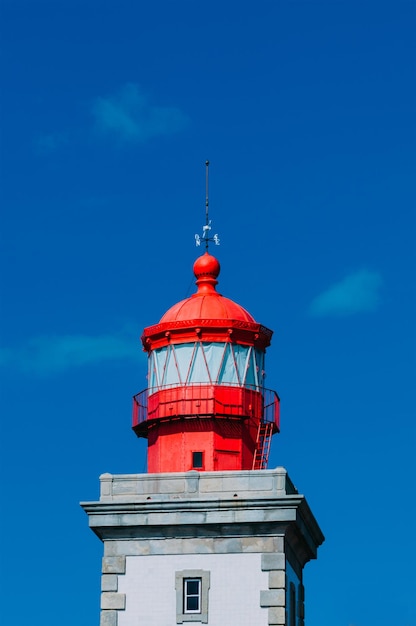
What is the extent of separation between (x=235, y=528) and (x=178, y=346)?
400cm

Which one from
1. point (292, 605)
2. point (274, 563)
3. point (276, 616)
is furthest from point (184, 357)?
point (276, 616)

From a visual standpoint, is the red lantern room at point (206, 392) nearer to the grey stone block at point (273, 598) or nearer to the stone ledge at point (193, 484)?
the stone ledge at point (193, 484)

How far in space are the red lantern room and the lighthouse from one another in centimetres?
2

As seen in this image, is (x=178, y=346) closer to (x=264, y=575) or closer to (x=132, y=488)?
(x=132, y=488)

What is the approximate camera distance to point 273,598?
87.2 feet

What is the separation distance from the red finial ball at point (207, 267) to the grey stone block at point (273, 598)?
6.85 metres

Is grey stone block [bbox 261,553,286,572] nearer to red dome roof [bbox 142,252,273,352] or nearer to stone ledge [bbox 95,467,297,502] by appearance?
stone ledge [bbox 95,467,297,502]

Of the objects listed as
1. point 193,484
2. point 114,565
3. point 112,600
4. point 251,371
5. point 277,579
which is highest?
point 251,371

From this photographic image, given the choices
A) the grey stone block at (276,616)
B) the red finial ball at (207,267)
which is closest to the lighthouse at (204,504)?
the grey stone block at (276,616)

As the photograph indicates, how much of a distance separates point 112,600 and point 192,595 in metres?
1.45

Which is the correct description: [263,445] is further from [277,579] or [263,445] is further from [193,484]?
[277,579]

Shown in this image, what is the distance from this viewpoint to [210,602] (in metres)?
26.8

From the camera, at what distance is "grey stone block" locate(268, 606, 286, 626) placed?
26438 mm

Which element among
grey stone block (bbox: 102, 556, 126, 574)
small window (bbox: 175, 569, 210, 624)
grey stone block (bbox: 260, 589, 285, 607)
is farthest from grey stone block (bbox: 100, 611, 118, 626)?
grey stone block (bbox: 260, 589, 285, 607)
